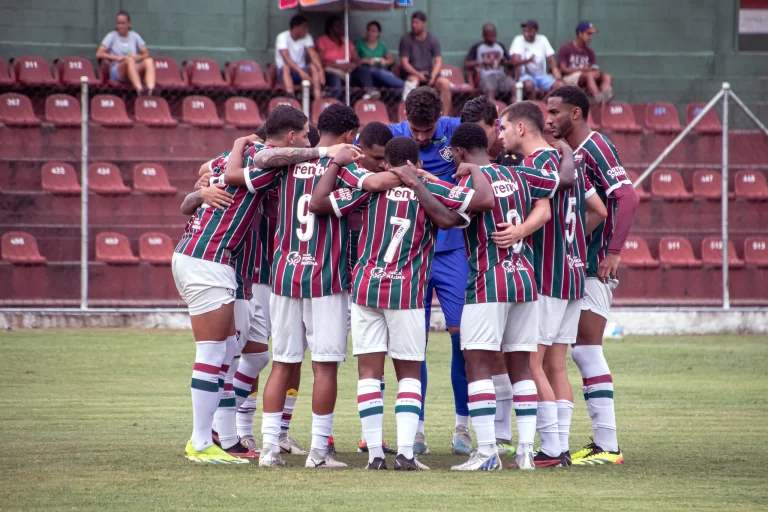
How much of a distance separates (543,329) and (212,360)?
2049 mm

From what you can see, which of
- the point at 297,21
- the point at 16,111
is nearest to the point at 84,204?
the point at 16,111

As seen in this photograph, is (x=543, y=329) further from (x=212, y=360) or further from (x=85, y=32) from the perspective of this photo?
(x=85, y=32)

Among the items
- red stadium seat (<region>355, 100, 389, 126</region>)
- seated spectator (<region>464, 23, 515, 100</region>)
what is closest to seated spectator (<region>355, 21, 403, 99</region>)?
red stadium seat (<region>355, 100, 389, 126</region>)

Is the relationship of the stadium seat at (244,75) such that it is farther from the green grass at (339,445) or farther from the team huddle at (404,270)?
the team huddle at (404,270)

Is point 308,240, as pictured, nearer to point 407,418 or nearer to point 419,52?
point 407,418

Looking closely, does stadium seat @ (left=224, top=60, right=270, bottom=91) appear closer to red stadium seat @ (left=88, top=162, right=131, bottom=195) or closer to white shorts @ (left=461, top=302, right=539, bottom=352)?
red stadium seat @ (left=88, top=162, right=131, bottom=195)

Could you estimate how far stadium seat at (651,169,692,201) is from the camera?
658 inches

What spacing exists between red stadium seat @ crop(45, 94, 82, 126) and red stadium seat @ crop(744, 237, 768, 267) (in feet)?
34.0

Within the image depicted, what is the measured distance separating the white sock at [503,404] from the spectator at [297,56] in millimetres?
10380

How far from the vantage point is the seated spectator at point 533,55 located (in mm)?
17922

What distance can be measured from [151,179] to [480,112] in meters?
9.43

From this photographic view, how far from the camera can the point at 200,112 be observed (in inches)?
649

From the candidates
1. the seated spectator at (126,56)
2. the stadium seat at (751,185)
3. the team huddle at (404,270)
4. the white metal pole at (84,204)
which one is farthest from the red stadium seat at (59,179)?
the stadium seat at (751,185)

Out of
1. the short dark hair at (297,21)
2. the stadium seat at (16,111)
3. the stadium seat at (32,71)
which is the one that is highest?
the short dark hair at (297,21)
